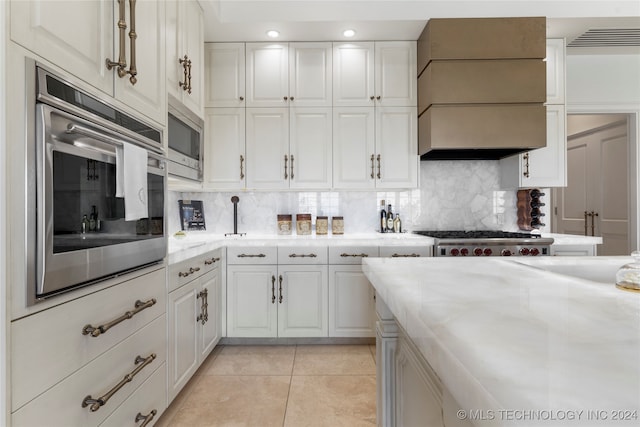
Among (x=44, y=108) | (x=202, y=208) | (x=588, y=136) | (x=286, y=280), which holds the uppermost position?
(x=588, y=136)

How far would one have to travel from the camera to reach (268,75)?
2973mm

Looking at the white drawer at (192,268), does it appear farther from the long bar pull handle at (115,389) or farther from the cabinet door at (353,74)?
the cabinet door at (353,74)

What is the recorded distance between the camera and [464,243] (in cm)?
262

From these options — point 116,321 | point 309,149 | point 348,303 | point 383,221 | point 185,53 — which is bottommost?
point 348,303

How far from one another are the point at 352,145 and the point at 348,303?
4.44 ft

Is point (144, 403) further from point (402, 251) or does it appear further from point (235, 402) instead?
point (402, 251)

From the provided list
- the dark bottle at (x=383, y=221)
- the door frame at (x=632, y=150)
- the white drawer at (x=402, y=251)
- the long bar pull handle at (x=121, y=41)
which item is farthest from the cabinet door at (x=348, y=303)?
the door frame at (x=632, y=150)

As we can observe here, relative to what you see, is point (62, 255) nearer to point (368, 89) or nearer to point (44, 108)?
point (44, 108)

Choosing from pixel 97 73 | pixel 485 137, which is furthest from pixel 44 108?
pixel 485 137

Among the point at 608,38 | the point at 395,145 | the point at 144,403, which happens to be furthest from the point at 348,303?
the point at 608,38

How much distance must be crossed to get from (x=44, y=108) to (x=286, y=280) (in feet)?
6.70

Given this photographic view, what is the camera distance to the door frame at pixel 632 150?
3410 millimetres

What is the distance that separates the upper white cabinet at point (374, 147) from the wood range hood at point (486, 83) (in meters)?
0.29

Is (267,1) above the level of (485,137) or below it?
above
